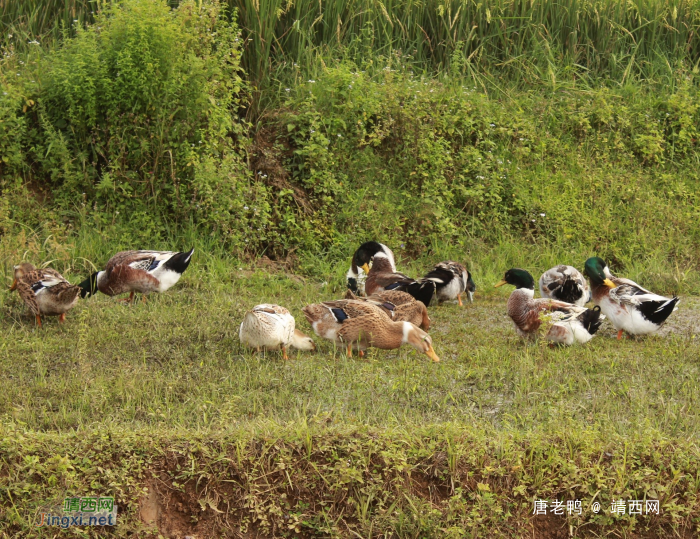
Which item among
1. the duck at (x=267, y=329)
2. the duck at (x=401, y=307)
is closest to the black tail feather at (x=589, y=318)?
the duck at (x=401, y=307)

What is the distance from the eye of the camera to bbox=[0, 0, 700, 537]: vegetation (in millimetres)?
4742

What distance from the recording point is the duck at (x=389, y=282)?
834cm

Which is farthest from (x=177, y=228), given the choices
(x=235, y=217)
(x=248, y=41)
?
(x=248, y=41)

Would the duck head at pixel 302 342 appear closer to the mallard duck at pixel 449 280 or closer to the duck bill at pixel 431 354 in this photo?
the duck bill at pixel 431 354

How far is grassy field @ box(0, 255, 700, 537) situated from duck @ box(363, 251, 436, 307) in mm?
893

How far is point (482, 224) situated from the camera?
10.7 m

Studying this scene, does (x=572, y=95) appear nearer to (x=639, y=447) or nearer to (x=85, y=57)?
(x=85, y=57)

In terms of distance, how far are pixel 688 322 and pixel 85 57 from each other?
698 cm

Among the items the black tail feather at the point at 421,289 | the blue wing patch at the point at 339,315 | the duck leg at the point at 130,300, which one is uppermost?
the blue wing patch at the point at 339,315

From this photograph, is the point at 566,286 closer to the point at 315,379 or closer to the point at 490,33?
the point at 315,379

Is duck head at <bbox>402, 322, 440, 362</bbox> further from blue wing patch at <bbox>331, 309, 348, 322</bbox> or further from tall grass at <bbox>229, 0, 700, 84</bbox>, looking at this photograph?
tall grass at <bbox>229, 0, 700, 84</bbox>

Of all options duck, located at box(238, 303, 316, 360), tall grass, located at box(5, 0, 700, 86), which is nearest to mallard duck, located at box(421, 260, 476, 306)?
duck, located at box(238, 303, 316, 360)

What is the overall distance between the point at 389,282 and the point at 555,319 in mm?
2052

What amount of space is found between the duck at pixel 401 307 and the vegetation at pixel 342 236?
432 mm
